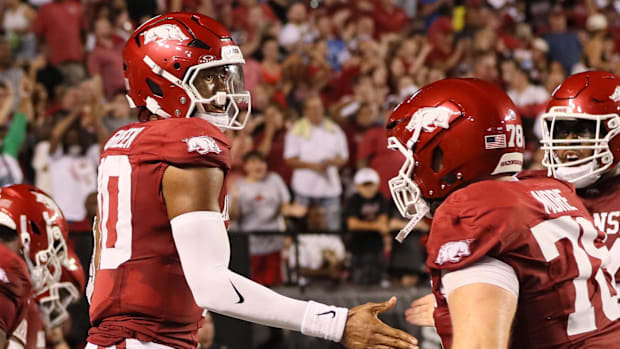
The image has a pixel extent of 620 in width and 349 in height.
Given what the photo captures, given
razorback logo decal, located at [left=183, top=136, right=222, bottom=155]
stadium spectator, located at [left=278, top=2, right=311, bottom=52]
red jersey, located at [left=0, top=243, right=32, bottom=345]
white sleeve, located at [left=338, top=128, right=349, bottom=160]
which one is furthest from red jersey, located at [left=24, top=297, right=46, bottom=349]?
stadium spectator, located at [left=278, top=2, right=311, bottom=52]

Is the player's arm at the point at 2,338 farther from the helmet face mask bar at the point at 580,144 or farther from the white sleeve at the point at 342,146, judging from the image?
the white sleeve at the point at 342,146

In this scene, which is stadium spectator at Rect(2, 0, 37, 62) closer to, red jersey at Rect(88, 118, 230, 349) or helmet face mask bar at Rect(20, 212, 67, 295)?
helmet face mask bar at Rect(20, 212, 67, 295)

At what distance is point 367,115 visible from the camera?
874cm

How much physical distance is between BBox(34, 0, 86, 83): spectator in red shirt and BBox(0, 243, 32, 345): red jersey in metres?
5.10

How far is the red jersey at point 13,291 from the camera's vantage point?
3.63 m

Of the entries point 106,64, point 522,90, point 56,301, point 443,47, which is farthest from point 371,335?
point 443,47

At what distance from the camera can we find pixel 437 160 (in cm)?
267

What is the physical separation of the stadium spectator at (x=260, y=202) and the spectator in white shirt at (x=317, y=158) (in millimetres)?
361

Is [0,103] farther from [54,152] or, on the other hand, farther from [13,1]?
[13,1]

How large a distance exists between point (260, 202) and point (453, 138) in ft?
16.1

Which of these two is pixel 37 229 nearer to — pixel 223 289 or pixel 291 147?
pixel 223 289

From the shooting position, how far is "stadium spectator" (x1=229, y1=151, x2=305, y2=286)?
7.30 metres

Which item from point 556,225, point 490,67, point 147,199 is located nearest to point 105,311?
point 147,199

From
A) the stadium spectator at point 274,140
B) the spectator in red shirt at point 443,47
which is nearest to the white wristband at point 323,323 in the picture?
the stadium spectator at point 274,140
